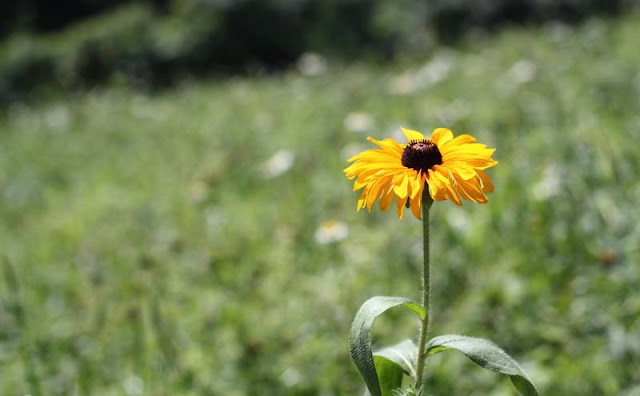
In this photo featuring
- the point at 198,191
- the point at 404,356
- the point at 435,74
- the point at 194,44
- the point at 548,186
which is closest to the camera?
the point at 404,356

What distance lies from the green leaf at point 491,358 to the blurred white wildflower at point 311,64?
493 centimetres

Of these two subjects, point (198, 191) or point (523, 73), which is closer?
point (198, 191)

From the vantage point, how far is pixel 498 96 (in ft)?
14.7

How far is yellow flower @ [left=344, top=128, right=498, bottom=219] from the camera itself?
1128 mm

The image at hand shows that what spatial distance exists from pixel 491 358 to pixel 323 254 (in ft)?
6.27

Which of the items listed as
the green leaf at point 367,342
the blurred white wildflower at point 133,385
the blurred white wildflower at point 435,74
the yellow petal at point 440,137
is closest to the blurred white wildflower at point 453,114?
the blurred white wildflower at point 435,74

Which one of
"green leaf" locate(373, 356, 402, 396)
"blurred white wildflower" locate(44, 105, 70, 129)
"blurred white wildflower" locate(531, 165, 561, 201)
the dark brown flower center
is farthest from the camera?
"blurred white wildflower" locate(44, 105, 70, 129)

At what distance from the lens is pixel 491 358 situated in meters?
1.15

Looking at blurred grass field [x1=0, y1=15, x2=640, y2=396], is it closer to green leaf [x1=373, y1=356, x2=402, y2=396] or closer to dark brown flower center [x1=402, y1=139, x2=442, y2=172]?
green leaf [x1=373, y1=356, x2=402, y2=396]

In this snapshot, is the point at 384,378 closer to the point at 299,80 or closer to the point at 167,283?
the point at 167,283

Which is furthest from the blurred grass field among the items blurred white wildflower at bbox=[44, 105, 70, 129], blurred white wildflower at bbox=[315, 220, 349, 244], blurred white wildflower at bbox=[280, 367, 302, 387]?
blurred white wildflower at bbox=[44, 105, 70, 129]

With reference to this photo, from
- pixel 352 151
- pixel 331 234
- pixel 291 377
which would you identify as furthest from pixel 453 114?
pixel 291 377

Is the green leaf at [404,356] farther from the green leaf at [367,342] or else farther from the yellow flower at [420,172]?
the yellow flower at [420,172]

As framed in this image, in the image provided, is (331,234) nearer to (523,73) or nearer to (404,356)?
(404,356)
